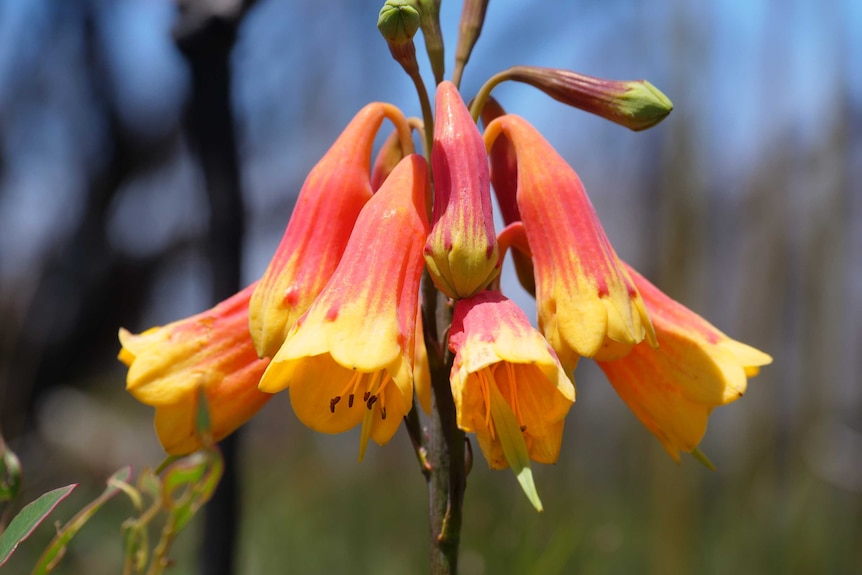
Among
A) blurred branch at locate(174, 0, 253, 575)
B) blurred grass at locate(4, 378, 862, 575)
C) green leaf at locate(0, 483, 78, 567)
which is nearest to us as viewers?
green leaf at locate(0, 483, 78, 567)

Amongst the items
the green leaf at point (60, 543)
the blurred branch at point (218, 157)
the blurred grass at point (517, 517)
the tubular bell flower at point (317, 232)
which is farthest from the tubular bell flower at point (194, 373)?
the blurred grass at point (517, 517)

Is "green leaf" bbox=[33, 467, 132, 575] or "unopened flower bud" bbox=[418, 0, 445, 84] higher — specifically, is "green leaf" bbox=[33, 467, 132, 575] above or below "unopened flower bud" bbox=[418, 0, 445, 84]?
below

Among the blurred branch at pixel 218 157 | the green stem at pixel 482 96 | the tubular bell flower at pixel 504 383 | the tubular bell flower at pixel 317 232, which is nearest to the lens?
the tubular bell flower at pixel 504 383

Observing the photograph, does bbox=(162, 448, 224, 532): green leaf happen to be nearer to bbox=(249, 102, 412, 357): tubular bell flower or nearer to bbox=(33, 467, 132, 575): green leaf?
bbox=(33, 467, 132, 575): green leaf

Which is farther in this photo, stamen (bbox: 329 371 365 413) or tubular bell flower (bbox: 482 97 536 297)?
tubular bell flower (bbox: 482 97 536 297)

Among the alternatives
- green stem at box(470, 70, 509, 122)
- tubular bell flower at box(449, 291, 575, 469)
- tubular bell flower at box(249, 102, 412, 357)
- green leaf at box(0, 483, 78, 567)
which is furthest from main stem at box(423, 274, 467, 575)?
green leaf at box(0, 483, 78, 567)

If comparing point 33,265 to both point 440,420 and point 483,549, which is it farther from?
point 440,420

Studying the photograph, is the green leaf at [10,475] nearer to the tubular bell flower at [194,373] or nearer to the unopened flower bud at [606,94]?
the tubular bell flower at [194,373]
